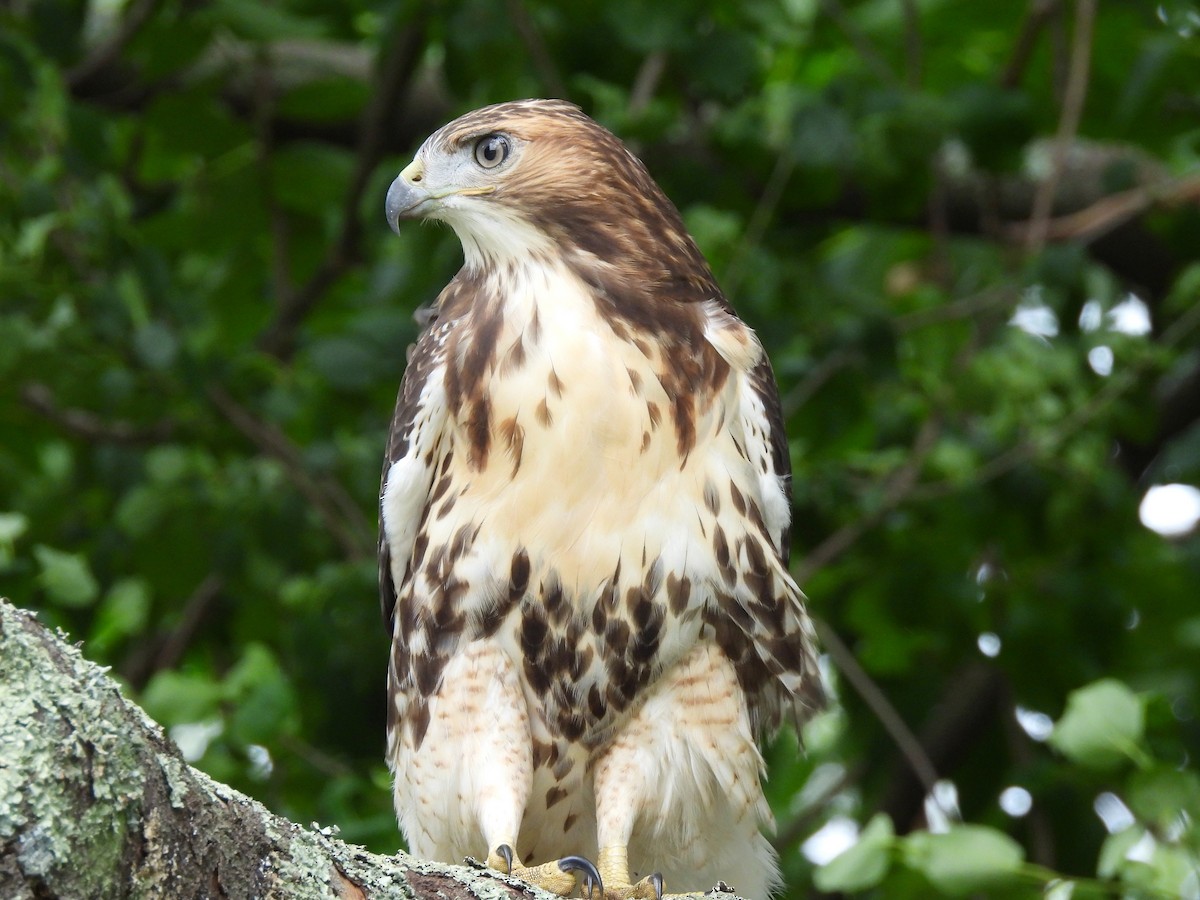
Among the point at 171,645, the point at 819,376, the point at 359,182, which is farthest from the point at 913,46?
the point at 171,645

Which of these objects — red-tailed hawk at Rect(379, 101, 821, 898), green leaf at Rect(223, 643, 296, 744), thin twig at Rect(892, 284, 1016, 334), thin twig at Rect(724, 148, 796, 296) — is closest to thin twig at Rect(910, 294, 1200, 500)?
thin twig at Rect(892, 284, 1016, 334)

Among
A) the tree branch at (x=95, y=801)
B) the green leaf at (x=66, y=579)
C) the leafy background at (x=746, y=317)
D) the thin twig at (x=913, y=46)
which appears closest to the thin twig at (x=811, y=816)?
the leafy background at (x=746, y=317)

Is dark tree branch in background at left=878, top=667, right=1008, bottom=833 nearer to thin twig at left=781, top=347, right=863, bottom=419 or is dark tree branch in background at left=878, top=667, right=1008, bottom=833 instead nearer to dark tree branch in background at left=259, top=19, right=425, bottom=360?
thin twig at left=781, top=347, right=863, bottom=419

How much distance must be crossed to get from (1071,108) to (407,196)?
2681 mm

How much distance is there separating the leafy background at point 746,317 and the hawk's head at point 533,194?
1.08m

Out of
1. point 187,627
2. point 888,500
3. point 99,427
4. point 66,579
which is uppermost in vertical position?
point 66,579

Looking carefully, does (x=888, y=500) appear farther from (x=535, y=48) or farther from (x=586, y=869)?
(x=586, y=869)

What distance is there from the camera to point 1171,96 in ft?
17.6

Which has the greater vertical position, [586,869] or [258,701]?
[586,869]

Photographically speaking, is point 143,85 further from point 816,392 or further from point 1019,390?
point 1019,390

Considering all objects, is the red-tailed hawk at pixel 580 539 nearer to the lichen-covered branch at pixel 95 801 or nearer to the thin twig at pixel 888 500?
the lichen-covered branch at pixel 95 801

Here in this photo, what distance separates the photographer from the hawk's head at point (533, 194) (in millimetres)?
3393

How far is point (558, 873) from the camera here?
9.84 ft

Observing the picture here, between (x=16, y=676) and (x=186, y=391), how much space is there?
3382 millimetres
